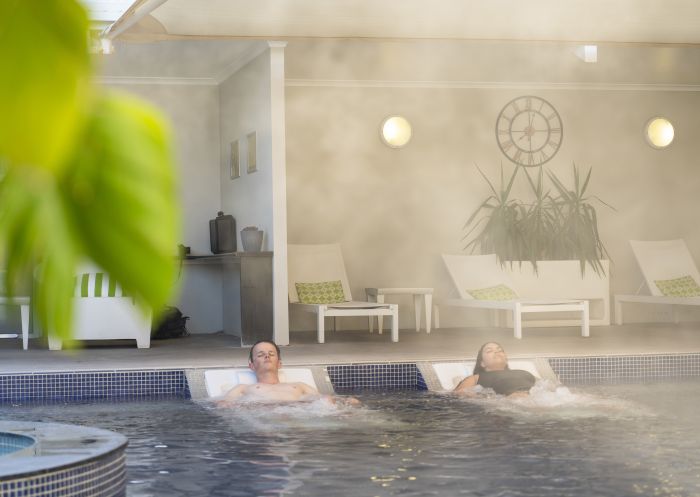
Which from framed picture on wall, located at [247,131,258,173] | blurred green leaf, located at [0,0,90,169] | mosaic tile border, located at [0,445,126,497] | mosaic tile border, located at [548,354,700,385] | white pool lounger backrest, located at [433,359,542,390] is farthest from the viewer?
framed picture on wall, located at [247,131,258,173]

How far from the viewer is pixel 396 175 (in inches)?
409

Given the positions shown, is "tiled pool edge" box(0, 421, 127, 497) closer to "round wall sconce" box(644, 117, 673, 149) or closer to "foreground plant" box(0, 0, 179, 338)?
"foreground plant" box(0, 0, 179, 338)

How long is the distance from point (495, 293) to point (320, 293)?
156 cm

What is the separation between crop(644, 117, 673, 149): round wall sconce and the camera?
1091cm

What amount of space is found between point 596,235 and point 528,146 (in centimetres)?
123

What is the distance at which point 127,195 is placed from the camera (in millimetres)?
171

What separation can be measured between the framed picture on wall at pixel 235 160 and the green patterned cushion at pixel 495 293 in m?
2.36

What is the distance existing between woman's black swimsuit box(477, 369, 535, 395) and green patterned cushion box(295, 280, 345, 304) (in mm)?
2987

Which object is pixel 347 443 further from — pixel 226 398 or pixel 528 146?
pixel 528 146

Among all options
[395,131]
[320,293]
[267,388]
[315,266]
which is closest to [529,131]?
[395,131]

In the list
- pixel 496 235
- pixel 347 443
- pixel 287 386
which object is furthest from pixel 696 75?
pixel 347 443

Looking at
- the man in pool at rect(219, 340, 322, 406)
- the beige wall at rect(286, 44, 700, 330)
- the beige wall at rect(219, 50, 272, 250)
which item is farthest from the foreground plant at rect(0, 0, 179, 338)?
the beige wall at rect(286, 44, 700, 330)

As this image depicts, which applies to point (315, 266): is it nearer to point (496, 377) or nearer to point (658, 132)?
point (496, 377)

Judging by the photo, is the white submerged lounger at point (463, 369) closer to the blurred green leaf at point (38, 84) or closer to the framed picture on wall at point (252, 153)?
the framed picture on wall at point (252, 153)
